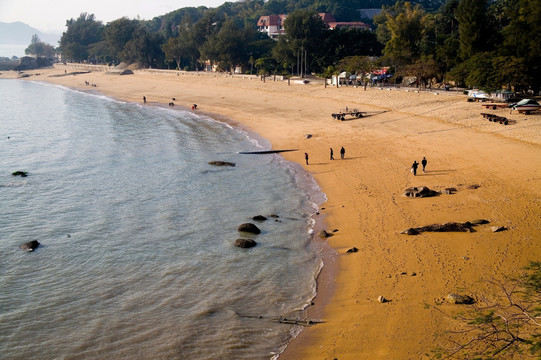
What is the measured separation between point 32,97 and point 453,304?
4191 inches

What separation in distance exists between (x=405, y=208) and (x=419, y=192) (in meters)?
2.10

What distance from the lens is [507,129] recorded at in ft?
132

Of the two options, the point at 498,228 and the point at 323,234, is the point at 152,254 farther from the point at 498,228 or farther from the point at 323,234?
the point at 498,228

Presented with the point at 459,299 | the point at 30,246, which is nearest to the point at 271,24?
the point at 30,246

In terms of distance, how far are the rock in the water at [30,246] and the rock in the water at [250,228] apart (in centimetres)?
1109

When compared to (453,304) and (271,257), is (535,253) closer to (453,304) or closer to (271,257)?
(453,304)

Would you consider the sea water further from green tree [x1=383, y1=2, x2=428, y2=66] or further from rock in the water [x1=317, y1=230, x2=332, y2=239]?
green tree [x1=383, y1=2, x2=428, y2=66]

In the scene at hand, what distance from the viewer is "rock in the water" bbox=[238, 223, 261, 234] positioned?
82.8 feet

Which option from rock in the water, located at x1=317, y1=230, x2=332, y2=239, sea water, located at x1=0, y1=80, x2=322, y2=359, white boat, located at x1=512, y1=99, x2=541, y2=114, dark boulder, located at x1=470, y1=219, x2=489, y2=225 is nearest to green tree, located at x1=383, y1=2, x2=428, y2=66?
white boat, located at x1=512, y1=99, x2=541, y2=114

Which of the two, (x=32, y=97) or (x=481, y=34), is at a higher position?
(x=481, y=34)

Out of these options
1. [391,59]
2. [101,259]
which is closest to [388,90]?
[391,59]

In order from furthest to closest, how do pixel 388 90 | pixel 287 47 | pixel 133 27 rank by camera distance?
pixel 133 27 < pixel 287 47 < pixel 388 90

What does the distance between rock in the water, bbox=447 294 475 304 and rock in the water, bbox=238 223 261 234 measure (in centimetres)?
1119

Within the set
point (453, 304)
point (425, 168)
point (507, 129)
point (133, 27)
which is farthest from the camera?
point (133, 27)
